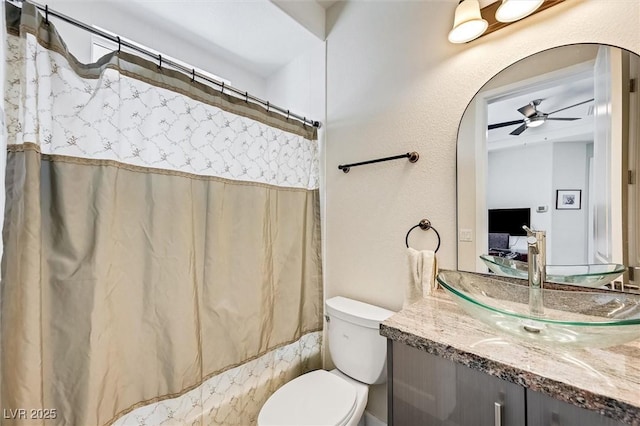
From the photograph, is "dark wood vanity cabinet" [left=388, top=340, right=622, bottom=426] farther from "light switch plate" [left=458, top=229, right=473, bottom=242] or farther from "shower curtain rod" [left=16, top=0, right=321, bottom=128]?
"shower curtain rod" [left=16, top=0, right=321, bottom=128]

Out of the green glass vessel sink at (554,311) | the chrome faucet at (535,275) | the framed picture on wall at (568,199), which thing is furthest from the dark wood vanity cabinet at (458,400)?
the framed picture on wall at (568,199)

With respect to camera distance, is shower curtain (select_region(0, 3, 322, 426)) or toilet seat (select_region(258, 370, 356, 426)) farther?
toilet seat (select_region(258, 370, 356, 426))

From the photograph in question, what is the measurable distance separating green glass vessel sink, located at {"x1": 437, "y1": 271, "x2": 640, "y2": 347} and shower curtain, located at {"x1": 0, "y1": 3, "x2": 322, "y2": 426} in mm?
1049

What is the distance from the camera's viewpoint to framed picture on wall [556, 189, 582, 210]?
953mm

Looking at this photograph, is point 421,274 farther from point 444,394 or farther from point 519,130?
point 519,130

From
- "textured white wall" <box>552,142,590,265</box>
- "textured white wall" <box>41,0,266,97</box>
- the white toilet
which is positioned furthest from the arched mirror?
"textured white wall" <box>41,0,266,97</box>

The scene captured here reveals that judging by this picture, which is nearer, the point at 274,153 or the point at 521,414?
the point at 521,414

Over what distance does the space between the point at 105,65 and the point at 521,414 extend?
1724 millimetres

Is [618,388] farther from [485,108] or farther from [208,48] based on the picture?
[208,48]

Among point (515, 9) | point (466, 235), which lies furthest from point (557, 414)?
point (515, 9)

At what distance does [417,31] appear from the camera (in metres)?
1.38

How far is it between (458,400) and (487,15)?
4.66 ft

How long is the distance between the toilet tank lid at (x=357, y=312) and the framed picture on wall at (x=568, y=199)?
877 millimetres

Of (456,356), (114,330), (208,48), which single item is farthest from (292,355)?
(208,48)
